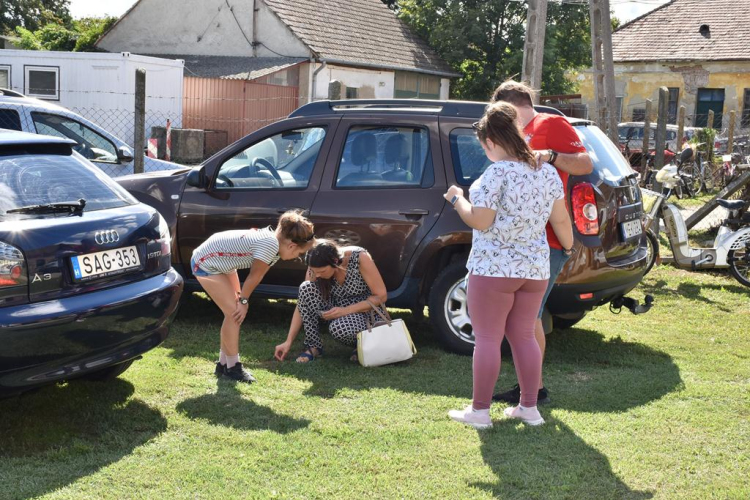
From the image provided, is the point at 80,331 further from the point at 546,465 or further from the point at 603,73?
the point at 603,73

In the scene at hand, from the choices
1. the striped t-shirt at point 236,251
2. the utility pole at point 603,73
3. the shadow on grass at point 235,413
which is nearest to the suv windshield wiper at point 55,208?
the striped t-shirt at point 236,251

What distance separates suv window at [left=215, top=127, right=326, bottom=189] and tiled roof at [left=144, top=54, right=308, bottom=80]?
20.5 m

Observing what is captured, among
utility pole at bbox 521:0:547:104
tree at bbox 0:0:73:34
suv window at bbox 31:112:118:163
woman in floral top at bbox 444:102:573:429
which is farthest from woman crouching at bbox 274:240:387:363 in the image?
tree at bbox 0:0:73:34

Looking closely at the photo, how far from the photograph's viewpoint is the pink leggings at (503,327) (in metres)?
4.65

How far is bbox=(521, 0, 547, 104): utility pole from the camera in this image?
12.5m

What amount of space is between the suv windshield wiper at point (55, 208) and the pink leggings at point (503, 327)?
6.64ft

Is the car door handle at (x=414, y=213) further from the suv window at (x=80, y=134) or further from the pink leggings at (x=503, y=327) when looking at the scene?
the suv window at (x=80, y=134)

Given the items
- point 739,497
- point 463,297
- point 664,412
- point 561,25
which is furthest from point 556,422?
point 561,25

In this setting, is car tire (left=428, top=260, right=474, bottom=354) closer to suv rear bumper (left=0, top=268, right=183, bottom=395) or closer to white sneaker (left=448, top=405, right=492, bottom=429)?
white sneaker (left=448, top=405, right=492, bottom=429)

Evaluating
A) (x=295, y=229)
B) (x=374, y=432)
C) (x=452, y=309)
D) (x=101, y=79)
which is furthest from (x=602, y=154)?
(x=101, y=79)

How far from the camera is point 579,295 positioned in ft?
20.2

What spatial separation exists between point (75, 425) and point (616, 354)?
12.6ft

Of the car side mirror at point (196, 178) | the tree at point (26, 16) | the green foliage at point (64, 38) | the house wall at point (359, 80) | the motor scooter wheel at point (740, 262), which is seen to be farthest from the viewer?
the tree at point (26, 16)

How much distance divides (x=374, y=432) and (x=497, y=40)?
30.7 metres
